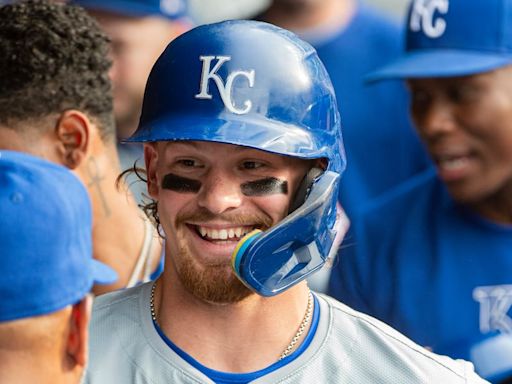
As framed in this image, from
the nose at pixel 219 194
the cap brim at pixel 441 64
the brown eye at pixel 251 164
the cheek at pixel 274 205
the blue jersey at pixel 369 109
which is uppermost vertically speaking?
the brown eye at pixel 251 164

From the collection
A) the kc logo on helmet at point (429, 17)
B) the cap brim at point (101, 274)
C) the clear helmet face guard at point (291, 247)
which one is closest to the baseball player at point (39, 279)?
the cap brim at point (101, 274)

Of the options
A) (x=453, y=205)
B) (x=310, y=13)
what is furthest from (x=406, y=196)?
(x=310, y=13)

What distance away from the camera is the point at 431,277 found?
534 cm

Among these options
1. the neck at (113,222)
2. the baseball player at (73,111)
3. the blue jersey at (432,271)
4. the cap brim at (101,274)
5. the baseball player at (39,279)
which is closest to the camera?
the baseball player at (39,279)

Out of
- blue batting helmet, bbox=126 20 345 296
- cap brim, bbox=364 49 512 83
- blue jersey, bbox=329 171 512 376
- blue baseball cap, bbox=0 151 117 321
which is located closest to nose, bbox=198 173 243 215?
blue batting helmet, bbox=126 20 345 296

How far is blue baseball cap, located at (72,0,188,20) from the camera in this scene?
225 inches

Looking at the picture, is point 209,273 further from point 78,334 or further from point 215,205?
point 78,334

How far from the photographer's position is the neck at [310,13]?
580 centimetres

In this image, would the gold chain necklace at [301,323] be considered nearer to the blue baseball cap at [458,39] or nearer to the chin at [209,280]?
the chin at [209,280]

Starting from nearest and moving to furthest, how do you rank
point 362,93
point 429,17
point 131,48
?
1. point 429,17
2. point 131,48
3. point 362,93

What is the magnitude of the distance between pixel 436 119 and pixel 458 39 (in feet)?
1.10

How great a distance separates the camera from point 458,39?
17.7 ft

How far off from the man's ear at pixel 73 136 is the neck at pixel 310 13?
1.72 meters

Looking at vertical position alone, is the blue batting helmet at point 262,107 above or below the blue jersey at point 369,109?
above
